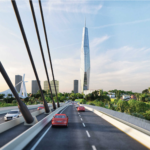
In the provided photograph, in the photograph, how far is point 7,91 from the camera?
516 feet

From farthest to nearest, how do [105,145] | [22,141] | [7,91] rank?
[7,91], [105,145], [22,141]

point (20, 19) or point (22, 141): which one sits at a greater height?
point (20, 19)

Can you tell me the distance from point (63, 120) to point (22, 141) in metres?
6.28

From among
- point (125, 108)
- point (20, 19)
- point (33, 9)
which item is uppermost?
point (33, 9)

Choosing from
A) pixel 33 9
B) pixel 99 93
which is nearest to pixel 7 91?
pixel 99 93

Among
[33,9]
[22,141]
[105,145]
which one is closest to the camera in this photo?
[22,141]

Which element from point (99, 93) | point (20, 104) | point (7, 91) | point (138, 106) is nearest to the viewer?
point (20, 104)

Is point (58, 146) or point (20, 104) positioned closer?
point (58, 146)

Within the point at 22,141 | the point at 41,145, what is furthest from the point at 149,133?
the point at 22,141

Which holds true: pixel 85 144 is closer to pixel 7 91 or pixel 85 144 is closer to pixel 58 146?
pixel 58 146

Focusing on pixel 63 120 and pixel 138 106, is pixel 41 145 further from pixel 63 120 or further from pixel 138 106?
pixel 138 106

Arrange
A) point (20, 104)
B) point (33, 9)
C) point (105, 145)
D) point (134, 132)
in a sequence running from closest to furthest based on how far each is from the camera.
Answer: point (105, 145)
point (134, 132)
point (20, 104)
point (33, 9)

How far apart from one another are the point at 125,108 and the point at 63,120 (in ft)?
171

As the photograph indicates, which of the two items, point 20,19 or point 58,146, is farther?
point 20,19
